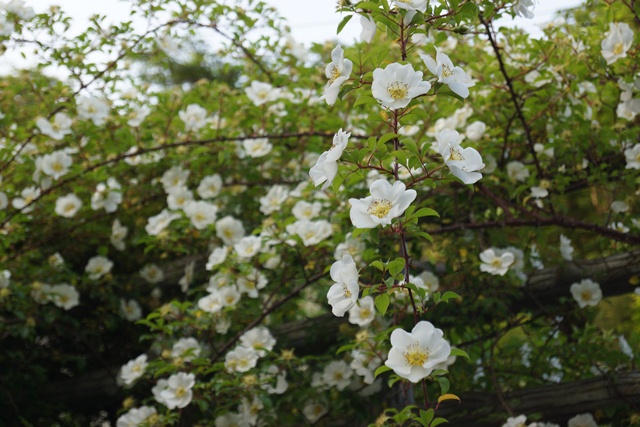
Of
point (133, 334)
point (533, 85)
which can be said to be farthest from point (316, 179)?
point (133, 334)

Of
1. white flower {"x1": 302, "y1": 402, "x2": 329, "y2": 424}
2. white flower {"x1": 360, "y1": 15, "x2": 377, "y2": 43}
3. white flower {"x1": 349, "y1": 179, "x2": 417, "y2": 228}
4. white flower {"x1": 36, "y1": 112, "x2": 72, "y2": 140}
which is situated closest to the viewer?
white flower {"x1": 349, "y1": 179, "x2": 417, "y2": 228}

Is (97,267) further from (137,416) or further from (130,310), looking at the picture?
(137,416)

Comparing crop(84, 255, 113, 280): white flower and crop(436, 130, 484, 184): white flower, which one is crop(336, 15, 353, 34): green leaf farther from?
crop(84, 255, 113, 280): white flower

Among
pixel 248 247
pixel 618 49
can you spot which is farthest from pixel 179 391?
pixel 618 49

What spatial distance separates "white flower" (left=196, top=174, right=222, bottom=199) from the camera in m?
2.51

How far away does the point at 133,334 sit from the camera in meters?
2.77

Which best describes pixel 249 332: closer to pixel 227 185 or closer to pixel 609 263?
pixel 227 185

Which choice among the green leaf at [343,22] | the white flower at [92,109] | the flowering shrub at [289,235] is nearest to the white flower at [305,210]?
the flowering shrub at [289,235]

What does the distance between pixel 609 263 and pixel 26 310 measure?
1.82m

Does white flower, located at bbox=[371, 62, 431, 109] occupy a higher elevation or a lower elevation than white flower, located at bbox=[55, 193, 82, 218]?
higher

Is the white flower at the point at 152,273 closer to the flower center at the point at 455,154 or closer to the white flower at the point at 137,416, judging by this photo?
the white flower at the point at 137,416

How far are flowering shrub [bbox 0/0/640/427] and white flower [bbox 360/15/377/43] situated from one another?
40 centimetres

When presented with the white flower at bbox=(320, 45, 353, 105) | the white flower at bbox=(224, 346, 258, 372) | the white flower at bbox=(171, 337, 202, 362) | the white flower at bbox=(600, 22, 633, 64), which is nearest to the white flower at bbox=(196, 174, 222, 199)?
the white flower at bbox=(171, 337, 202, 362)

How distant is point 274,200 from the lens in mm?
2338
